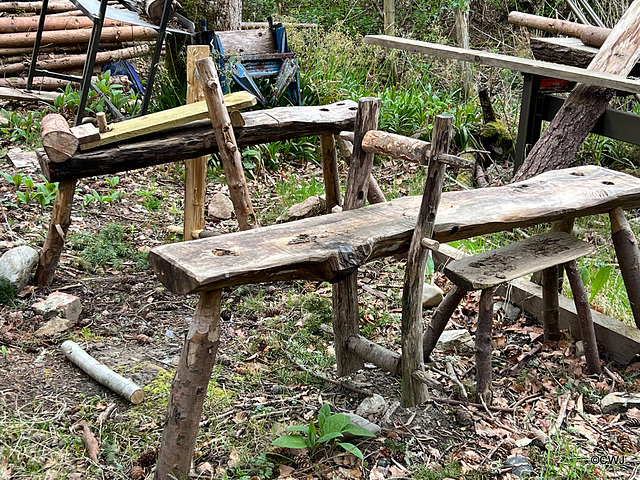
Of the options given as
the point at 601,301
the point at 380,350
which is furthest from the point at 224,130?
the point at 601,301

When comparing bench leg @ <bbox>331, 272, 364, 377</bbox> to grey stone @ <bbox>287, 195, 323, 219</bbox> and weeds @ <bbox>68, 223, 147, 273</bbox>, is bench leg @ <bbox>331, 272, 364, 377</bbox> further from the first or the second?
grey stone @ <bbox>287, 195, 323, 219</bbox>

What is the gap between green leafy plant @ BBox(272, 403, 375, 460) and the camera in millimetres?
2836

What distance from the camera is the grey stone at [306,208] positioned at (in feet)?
18.3

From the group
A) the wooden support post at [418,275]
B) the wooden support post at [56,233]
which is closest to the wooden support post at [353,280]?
the wooden support post at [418,275]

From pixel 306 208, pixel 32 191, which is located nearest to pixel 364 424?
pixel 306 208

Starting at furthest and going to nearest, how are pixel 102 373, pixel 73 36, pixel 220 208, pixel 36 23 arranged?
pixel 73 36
pixel 36 23
pixel 220 208
pixel 102 373

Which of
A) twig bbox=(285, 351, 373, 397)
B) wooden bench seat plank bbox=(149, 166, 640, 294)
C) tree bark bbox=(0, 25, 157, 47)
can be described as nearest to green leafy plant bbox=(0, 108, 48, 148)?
tree bark bbox=(0, 25, 157, 47)

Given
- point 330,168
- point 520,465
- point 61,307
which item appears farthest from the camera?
point 330,168

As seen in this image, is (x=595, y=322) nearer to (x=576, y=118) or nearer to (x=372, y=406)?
(x=372, y=406)

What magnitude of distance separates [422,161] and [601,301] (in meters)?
1.99

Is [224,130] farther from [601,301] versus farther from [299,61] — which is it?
[299,61]

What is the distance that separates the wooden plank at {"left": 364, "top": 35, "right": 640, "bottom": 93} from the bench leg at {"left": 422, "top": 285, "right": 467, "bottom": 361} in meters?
1.98

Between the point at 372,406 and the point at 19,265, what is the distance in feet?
7.98

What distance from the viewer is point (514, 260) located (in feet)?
10.9
